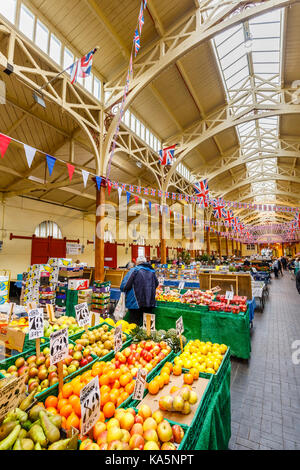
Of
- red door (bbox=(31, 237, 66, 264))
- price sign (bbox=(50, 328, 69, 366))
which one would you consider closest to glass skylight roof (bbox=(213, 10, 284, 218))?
price sign (bbox=(50, 328, 69, 366))

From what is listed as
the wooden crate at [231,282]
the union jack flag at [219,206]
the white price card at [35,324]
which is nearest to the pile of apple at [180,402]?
the white price card at [35,324]

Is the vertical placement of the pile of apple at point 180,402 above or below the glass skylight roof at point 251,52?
below

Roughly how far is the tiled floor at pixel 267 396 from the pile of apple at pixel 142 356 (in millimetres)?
1101

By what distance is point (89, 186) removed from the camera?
12.8m

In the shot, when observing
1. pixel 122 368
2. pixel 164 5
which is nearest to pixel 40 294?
pixel 122 368

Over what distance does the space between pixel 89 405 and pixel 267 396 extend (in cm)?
289

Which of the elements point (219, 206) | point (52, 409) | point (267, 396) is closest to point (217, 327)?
point (267, 396)

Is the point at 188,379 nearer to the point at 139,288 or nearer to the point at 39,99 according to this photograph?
the point at 139,288

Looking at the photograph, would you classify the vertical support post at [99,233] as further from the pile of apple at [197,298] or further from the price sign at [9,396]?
the price sign at [9,396]

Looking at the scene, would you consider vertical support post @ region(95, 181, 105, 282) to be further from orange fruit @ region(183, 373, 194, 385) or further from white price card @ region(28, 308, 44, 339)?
orange fruit @ region(183, 373, 194, 385)

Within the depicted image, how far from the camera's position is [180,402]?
1519 mm

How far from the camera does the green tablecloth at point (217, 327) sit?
3922mm

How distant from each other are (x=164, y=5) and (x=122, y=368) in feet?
32.1
